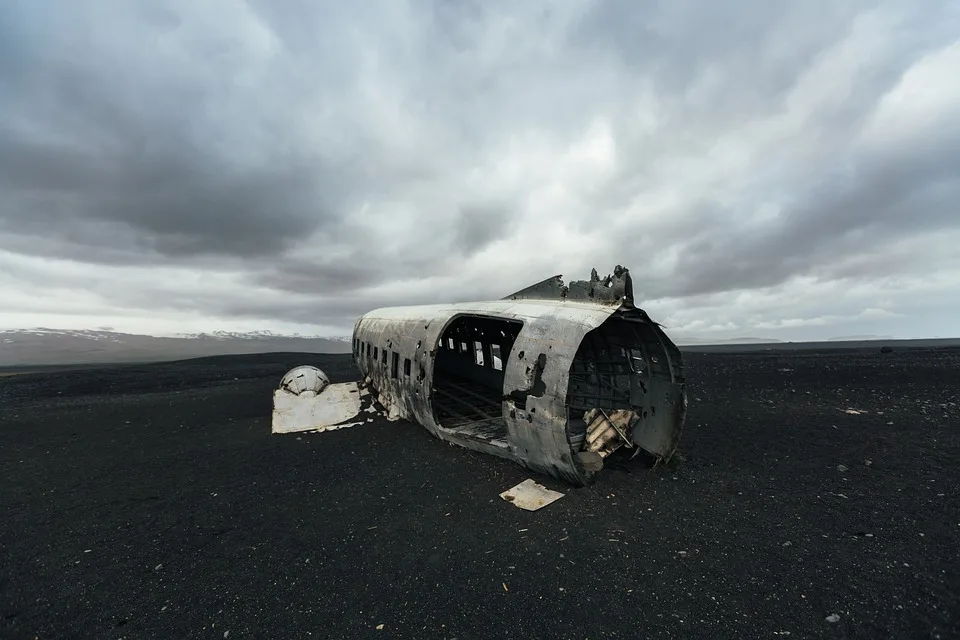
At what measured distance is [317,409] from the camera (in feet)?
49.0

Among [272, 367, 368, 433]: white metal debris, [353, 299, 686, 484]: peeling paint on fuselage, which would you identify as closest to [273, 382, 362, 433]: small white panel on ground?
[272, 367, 368, 433]: white metal debris

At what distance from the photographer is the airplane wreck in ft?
24.0

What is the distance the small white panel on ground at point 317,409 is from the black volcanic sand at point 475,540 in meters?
1.69

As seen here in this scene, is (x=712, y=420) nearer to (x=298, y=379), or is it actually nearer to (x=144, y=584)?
(x=144, y=584)

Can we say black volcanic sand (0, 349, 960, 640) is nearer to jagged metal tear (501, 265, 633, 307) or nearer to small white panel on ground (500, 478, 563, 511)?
small white panel on ground (500, 478, 563, 511)

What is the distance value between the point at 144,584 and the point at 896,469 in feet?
44.8

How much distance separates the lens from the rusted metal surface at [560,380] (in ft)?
23.9

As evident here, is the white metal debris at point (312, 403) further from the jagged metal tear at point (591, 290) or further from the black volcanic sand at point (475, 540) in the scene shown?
the jagged metal tear at point (591, 290)

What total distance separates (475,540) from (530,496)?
1.62m

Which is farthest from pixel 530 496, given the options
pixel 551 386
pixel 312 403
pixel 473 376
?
pixel 473 376

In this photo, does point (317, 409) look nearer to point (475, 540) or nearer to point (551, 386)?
point (475, 540)

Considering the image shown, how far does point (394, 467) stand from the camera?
9391 mm

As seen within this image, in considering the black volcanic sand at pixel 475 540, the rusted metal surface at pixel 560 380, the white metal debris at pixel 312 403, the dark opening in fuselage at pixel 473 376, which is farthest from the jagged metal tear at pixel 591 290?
the white metal debris at pixel 312 403

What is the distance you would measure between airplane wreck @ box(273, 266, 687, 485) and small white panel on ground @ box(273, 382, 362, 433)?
7 cm
